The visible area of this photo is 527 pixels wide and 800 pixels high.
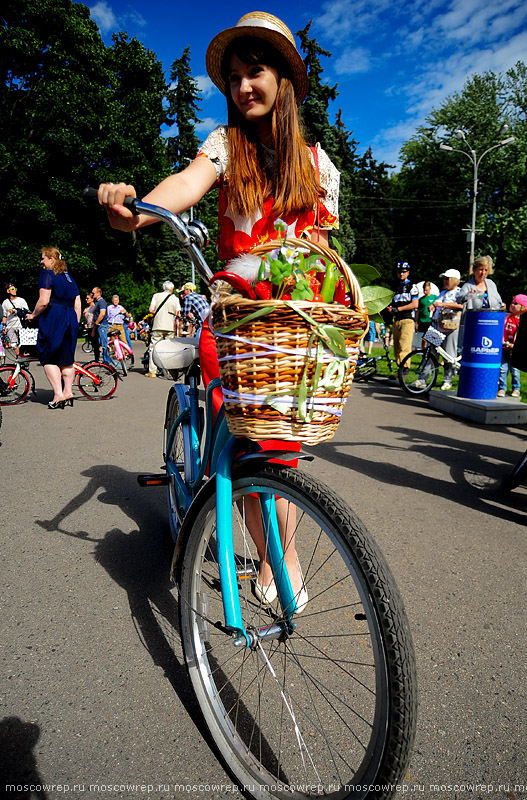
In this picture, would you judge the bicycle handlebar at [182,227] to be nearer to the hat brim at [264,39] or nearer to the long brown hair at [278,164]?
the long brown hair at [278,164]

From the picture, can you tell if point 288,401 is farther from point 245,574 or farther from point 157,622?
point 157,622

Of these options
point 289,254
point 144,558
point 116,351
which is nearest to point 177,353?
point 289,254

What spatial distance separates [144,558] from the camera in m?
3.16

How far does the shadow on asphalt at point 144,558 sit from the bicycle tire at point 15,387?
480cm

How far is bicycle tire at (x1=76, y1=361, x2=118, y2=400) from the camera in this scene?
923 cm

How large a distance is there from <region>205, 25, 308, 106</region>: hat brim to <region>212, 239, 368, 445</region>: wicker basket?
2.95ft

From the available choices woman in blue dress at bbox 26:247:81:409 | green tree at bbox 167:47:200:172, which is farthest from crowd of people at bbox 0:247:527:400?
green tree at bbox 167:47:200:172

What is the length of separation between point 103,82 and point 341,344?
3358cm

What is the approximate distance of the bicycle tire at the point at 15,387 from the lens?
8.88m

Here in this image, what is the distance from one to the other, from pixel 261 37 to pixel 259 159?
0.39 meters

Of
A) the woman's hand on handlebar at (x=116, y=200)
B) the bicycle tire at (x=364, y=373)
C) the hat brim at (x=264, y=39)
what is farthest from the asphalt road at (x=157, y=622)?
the bicycle tire at (x=364, y=373)

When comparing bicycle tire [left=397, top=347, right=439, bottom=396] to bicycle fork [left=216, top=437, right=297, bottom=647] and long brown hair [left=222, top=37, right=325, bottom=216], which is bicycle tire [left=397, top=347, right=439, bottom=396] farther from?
bicycle fork [left=216, top=437, right=297, bottom=647]

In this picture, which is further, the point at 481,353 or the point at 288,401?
the point at 481,353

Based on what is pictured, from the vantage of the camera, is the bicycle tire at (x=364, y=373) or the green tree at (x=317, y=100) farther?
the green tree at (x=317, y=100)
